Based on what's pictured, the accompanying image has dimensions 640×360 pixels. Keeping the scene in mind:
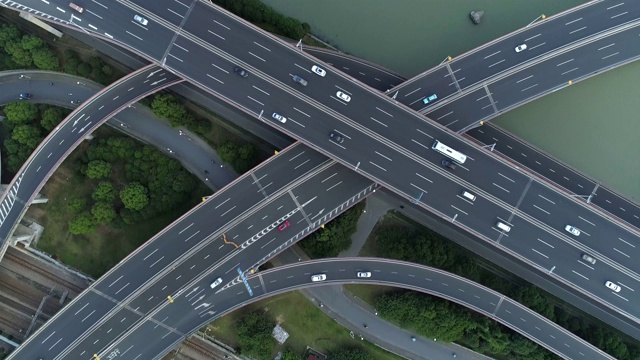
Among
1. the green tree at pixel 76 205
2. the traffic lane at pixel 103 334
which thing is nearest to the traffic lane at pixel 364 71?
the green tree at pixel 76 205

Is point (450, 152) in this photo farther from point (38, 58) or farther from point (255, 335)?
point (38, 58)

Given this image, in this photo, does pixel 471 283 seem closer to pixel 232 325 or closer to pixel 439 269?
pixel 439 269

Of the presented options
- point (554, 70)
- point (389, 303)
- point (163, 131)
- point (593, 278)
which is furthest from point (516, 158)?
point (163, 131)

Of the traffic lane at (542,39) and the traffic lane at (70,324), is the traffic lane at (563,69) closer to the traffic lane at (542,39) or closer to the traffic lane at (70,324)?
the traffic lane at (542,39)

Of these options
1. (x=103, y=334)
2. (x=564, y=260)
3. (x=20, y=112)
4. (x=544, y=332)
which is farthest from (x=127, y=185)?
(x=544, y=332)

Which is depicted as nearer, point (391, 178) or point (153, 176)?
point (391, 178)
